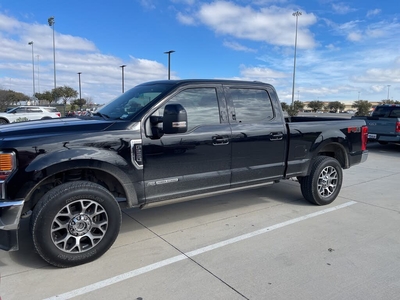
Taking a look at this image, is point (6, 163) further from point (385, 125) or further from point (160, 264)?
point (385, 125)

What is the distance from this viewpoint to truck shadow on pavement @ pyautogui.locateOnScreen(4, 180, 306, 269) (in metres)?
3.82

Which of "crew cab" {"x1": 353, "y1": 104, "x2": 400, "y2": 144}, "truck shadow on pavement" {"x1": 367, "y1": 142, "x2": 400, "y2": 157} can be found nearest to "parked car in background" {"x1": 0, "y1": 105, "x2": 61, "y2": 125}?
"crew cab" {"x1": 353, "y1": 104, "x2": 400, "y2": 144}

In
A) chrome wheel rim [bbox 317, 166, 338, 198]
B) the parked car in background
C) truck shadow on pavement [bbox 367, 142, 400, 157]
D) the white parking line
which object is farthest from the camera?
the parked car in background

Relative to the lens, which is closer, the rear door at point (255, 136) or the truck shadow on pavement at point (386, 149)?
the rear door at point (255, 136)

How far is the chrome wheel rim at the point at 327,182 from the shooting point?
535 cm

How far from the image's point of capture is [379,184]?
22.9ft

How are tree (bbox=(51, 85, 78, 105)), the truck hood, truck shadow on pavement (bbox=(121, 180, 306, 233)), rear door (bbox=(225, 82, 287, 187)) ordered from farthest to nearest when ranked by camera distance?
tree (bbox=(51, 85, 78, 105)), truck shadow on pavement (bbox=(121, 180, 306, 233)), rear door (bbox=(225, 82, 287, 187)), the truck hood

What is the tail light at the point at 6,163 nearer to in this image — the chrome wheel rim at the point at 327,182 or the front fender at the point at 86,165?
the front fender at the point at 86,165

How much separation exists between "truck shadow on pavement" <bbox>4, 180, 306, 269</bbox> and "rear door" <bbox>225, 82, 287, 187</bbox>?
0.82 meters

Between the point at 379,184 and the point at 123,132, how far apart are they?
593cm

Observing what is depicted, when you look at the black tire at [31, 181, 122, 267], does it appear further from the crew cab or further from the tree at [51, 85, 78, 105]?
the tree at [51, 85, 78, 105]

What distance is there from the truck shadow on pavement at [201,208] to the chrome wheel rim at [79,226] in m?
0.45

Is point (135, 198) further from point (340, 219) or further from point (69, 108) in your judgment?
point (69, 108)

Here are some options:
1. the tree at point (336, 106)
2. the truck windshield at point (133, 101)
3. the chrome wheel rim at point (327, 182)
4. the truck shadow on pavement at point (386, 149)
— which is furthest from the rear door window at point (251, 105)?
the tree at point (336, 106)
